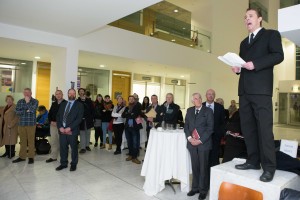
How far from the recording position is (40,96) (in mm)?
9266

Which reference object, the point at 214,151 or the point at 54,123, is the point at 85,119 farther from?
the point at 214,151

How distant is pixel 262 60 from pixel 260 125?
0.60 m

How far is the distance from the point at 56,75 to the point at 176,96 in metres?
9.33

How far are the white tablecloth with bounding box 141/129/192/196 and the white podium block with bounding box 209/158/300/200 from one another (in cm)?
100

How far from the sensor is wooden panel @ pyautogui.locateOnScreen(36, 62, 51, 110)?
916cm

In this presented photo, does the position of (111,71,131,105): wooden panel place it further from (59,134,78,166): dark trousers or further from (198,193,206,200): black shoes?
(198,193,206,200): black shoes

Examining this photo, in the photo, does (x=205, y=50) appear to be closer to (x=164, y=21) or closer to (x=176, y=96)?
(x=164, y=21)

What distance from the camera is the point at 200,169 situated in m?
3.46

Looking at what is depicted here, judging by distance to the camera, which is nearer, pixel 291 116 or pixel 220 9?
pixel 220 9

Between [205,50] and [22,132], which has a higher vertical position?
[205,50]

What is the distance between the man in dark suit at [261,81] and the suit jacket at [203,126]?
4.05 ft

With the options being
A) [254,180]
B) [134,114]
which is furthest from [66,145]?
[254,180]

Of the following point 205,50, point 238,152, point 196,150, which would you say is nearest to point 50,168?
point 196,150

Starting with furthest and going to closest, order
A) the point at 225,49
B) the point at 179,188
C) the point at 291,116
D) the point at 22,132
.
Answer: the point at 291,116 → the point at 225,49 → the point at 22,132 → the point at 179,188
